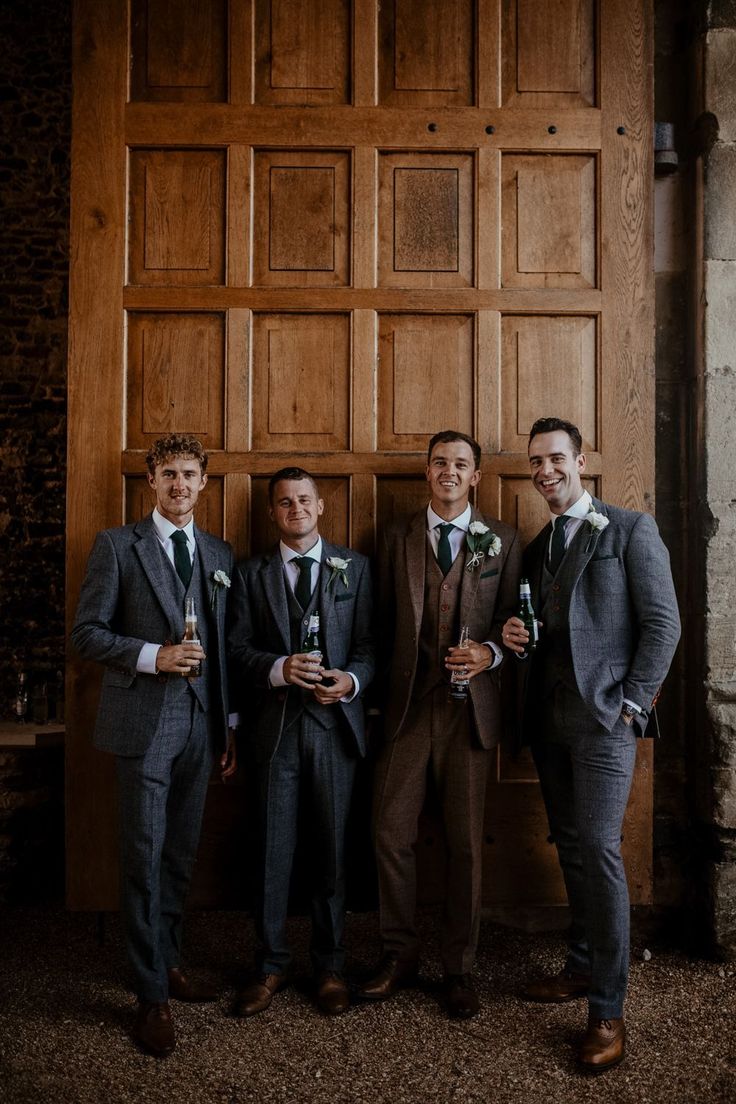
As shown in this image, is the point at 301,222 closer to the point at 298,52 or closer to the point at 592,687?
the point at 298,52

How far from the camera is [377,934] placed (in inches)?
160

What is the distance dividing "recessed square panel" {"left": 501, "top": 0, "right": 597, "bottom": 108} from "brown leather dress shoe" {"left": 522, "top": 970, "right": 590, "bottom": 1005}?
3982 mm

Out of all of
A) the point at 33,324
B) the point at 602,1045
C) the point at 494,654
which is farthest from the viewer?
the point at 33,324

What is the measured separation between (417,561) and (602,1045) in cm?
193

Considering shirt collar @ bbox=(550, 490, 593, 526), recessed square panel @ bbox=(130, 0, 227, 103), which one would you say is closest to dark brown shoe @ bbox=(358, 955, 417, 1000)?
shirt collar @ bbox=(550, 490, 593, 526)

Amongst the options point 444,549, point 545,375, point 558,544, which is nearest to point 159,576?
point 444,549

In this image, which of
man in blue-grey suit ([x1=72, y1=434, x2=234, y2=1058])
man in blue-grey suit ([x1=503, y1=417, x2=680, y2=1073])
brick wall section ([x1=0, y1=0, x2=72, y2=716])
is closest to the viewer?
man in blue-grey suit ([x1=503, y1=417, x2=680, y2=1073])

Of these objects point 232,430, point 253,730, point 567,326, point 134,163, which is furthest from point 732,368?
point 134,163

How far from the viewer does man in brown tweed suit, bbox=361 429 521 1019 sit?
3369 millimetres

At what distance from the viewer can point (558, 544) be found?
11.1 ft

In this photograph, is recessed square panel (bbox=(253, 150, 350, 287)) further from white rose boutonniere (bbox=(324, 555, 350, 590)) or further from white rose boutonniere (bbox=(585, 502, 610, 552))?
white rose boutonniere (bbox=(585, 502, 610, 552))

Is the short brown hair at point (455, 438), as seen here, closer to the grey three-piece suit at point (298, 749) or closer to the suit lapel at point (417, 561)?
the suit lapel at point (417, 561)

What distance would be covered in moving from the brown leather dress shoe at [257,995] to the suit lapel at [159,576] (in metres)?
1.45

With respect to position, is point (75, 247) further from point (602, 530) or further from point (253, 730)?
point (602, 530)
